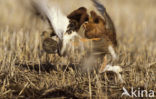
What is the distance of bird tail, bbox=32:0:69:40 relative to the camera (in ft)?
10.0

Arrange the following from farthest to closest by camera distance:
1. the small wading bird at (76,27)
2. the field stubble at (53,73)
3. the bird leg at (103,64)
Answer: the bird leg at (103,64) < the small wading bird at (76,27) < the field stubble at (53,73)

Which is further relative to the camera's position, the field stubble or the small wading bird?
the small wading bird

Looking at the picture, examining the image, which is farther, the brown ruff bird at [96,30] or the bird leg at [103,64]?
the bird leg at [103,64]

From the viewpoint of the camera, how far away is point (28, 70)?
3273 millimetres

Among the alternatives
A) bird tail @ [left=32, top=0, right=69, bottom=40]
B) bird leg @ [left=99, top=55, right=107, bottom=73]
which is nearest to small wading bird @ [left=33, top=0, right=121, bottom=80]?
bird tail @ [left=32, top=0, right=69, bottom=40]

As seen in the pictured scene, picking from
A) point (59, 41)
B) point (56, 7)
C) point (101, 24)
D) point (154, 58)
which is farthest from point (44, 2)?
point (154, 58)

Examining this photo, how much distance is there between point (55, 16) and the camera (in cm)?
307

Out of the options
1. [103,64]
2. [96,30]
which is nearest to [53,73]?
[103,64]

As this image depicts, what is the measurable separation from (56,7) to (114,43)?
783mm

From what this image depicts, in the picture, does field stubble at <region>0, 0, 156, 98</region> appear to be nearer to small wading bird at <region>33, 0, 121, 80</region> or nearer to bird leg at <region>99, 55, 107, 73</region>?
bird leg at <region>99, 55, 107, 73</region>

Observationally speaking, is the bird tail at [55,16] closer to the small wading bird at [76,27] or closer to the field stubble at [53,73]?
the small wading bird at [76,27]

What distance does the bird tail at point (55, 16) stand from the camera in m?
3.05

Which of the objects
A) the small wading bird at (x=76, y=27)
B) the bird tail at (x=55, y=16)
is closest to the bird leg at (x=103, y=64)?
the small wading bird at (x=76, y=27)

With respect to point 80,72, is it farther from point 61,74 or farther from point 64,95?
point 64,95
